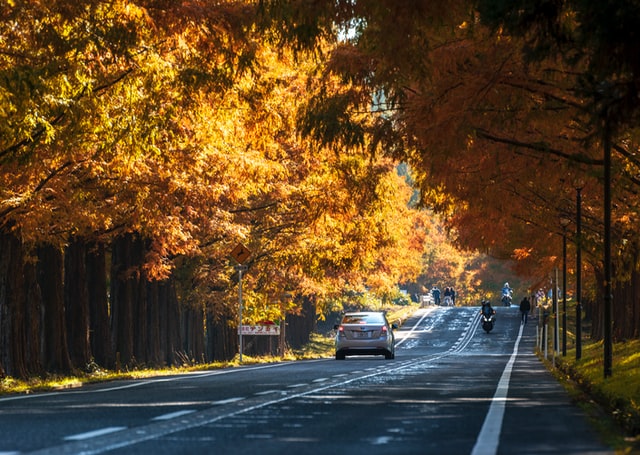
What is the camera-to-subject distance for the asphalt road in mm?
11172

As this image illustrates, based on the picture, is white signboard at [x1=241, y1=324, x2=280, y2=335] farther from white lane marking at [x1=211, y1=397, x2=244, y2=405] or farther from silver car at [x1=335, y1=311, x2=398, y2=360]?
white lane marking at [x1=211, y1=397, x2=244, y2=405]

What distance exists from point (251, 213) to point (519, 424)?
30.6m

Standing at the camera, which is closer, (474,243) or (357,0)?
(357,0)

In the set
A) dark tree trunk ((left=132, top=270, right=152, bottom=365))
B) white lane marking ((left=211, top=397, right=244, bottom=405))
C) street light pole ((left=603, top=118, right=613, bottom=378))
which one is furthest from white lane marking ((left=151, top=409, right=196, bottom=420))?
dark tree trunk ((left=132, top=270, right=152, bottom=365))

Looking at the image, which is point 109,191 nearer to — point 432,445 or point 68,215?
point 68,215

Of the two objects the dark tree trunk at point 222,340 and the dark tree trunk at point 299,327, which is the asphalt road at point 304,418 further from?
the dark tree trunk at point 299,327

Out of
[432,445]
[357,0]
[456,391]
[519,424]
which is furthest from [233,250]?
[432,445]

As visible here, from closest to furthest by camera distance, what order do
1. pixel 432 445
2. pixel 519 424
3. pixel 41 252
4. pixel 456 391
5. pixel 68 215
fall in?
pixel 432 445, pixel 519 424, pixel 456 391, pixel 68 215, pixel 41 252

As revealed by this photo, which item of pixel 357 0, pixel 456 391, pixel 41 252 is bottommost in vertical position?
pixel 456 391

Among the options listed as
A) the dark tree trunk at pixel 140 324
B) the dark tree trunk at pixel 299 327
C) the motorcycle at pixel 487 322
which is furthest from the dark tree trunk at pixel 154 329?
the motorcycle at pixel 487 322

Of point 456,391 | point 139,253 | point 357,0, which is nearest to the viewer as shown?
point 357,0

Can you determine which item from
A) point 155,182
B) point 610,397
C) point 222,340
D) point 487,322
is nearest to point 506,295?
point 487,322

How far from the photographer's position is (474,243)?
43.6 metres

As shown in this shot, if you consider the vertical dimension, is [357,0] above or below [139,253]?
above
